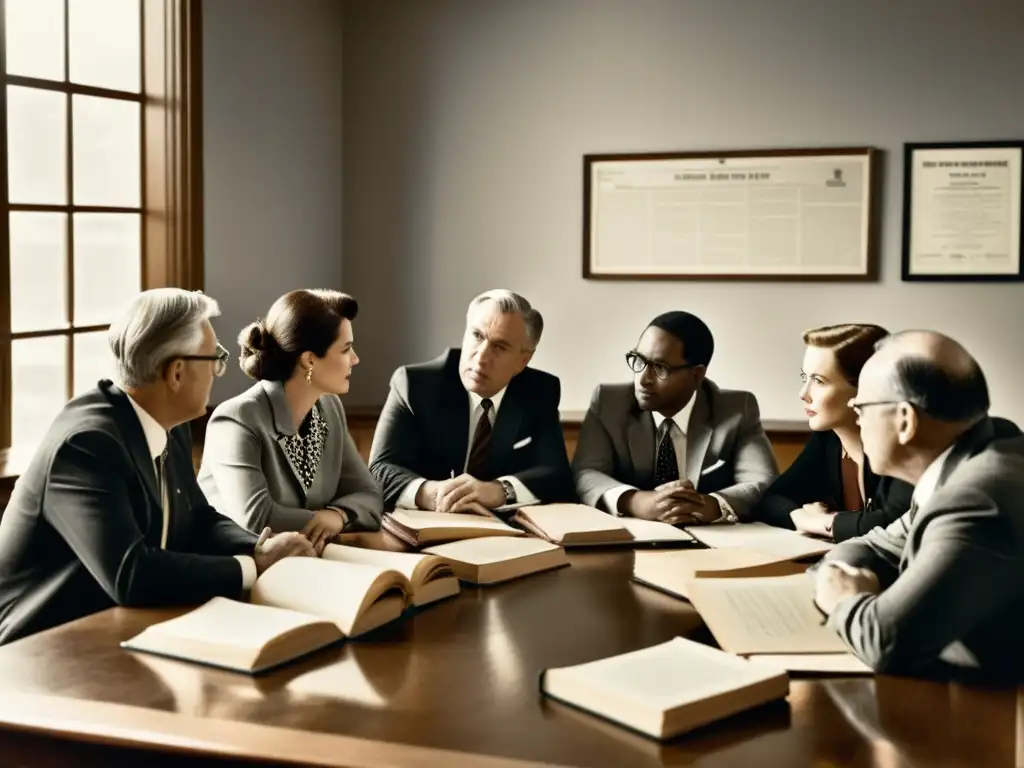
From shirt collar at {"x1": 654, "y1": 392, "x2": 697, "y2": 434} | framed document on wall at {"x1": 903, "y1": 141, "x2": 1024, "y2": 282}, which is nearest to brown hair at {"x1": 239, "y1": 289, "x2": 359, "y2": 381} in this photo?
shirt collar at {"x1": 654, "y1": 392, "x2": 697, "y2": 434}

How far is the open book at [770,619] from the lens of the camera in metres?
1.94

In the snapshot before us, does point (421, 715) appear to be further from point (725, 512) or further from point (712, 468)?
point (712, 468)

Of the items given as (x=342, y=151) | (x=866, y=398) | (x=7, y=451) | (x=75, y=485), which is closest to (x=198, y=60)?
(x=342, y=151)

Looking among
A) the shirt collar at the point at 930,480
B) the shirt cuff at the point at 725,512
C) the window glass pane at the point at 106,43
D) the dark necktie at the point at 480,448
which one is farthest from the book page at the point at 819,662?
Result: the window glass pane at the point at 106,43

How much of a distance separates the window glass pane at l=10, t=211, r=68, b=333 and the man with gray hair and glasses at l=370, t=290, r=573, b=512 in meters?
1.27

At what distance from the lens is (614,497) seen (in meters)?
3.37

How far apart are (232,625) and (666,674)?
2.33ft

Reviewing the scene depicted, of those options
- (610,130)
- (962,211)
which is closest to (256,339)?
(610,130)

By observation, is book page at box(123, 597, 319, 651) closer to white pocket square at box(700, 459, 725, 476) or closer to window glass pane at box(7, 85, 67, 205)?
white pocket square at box(700, 459, 725, 476)

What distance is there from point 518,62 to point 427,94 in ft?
1.46

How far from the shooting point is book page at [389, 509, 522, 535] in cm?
284

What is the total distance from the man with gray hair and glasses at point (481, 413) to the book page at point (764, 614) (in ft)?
4.64

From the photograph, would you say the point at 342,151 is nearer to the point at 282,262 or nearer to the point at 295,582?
the point at 282,262

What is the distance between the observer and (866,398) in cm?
198
